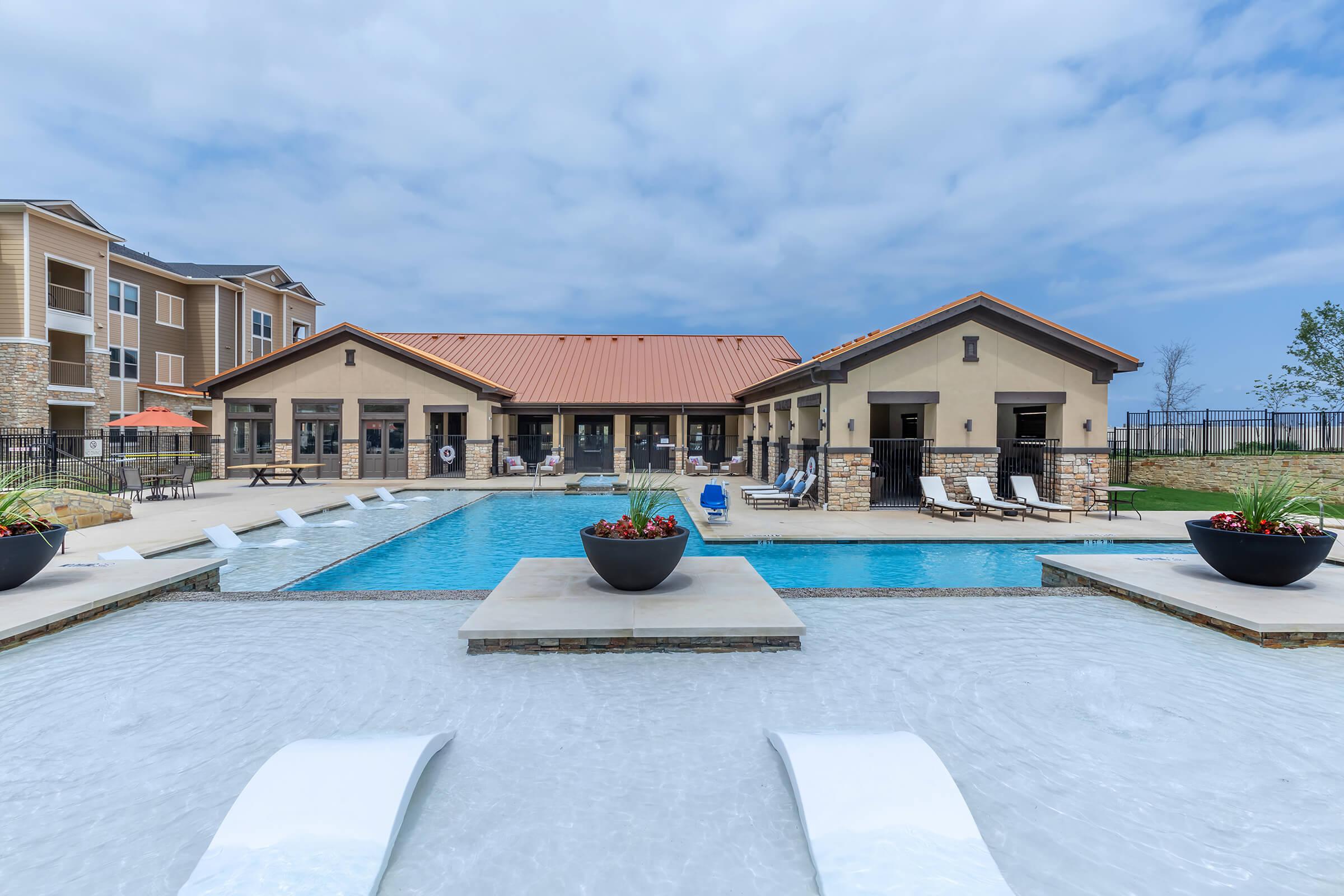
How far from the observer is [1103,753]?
3580 mm

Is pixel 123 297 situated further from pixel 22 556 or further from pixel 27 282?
pixel 22 556

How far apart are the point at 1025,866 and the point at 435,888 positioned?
259 cm

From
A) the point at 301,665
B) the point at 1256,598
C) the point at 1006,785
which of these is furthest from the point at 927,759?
the point at 1256,598

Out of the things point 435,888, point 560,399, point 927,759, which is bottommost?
point 435,888

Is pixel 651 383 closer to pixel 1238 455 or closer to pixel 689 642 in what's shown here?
pixel 1238 455

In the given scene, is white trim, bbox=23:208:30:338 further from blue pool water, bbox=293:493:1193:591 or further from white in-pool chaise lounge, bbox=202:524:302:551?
blue pool water, bbox=293:493:1193:591

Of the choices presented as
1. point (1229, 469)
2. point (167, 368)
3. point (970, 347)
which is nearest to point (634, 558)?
point (970, 347)

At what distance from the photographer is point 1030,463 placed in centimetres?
1706

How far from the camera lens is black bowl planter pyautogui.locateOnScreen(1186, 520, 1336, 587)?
614 centimetres

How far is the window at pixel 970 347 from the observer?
15.7 m

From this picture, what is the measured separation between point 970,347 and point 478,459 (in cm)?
1705

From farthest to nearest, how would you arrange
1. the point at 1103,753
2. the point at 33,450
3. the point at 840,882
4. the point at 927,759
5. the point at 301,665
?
1. the point at 33,450
2. the point at 301,665
3. the point at 1103,753
4. the point at 927,759
5. the point at 840,882

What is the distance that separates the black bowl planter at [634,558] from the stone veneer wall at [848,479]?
9989mm

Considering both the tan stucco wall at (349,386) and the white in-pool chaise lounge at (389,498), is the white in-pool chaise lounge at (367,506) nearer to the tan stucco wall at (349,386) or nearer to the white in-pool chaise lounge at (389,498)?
the white in-pool chaise lounge at (389,498)
